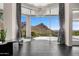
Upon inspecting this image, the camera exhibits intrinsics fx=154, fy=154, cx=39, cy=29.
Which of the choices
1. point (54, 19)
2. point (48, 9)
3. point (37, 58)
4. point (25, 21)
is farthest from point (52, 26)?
point (37, 58)

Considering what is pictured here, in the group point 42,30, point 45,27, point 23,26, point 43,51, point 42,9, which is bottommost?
point 43,51

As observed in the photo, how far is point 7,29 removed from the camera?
29.6ft

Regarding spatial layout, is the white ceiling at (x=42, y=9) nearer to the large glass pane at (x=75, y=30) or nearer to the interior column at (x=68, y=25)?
the interior column at (x=68, y=25)

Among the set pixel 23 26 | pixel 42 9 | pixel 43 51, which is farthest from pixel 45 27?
pixel 43 51

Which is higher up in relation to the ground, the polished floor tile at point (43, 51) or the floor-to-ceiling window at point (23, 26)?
the floor-to-ceiling window at point (23, 26)

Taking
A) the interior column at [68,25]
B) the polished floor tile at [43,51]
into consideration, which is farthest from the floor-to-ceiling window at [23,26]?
the interior column at [68,25]

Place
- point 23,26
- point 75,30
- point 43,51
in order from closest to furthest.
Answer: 1. point 43,51
2. point 75,30
3. point 23,26

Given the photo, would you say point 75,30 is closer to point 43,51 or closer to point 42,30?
point 42,30

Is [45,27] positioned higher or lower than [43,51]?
higher

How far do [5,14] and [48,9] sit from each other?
4.89 meters

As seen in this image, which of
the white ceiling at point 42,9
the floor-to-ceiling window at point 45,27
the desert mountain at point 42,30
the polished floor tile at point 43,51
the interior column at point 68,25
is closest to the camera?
the polished floor tile at point 43,51

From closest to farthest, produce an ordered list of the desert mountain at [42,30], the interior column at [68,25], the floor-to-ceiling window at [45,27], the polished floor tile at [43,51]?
1. the polished floor tile at [43,51]
2. the interior column at [68,25]
3. the floor-to-ceiling window at [45,27]
4. the desert mountain at [42,30]

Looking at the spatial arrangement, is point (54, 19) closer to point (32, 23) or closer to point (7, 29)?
point (32, 23)

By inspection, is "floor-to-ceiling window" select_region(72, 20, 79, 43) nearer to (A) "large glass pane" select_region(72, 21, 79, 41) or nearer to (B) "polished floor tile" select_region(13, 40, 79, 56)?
(A) "large glass pane" select_region(72, 21, 79, 41)
